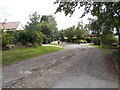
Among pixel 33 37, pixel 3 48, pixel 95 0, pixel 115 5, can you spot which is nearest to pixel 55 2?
pixel 95 0

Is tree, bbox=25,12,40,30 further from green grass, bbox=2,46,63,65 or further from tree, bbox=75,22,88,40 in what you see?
tree, bbox=75,22,88,40

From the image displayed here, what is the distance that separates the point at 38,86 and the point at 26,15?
14328mm

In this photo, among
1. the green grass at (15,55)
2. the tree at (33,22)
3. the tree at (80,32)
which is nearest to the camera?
the green grass at (15,55)

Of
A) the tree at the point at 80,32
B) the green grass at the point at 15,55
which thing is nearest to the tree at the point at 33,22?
the green grass at the point at 15,55

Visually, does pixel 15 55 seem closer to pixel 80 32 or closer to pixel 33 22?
pixel 33 22

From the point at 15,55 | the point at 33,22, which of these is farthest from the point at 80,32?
the point at 15,55

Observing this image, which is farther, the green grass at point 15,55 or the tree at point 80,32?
the tree at point 80,32

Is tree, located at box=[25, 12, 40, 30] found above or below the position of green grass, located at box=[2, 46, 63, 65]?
above

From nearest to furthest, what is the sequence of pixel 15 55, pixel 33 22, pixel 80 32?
pixel 15 55 → pixel 33 22 → pixel 80 32

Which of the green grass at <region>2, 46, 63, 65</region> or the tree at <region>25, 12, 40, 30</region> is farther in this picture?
the tree at <region>25, 12, 40, 30</region>

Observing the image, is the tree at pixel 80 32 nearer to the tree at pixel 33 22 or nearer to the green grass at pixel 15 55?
the tree at pixel 33 22

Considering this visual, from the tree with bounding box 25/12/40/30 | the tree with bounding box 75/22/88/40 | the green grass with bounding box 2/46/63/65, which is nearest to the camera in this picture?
the green grass with bounding box 2/46/63/65

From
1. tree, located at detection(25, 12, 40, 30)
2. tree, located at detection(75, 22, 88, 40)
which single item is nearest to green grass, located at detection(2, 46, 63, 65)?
tree, located at detection(25, 12, 40, 30)

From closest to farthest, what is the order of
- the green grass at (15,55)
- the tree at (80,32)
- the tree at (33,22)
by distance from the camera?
the green grass at (15,55) → the tree at (33,22) → the tree at (80,32)
